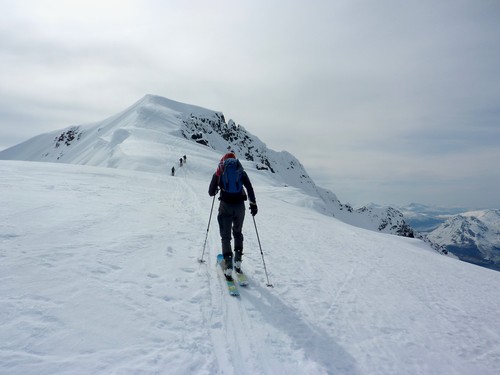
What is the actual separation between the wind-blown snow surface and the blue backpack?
2020mm

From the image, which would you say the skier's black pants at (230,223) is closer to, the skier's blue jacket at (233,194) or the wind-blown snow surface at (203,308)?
the skier's blue jacket at (233,194)

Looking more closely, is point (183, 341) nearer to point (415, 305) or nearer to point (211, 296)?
point (211, 296)

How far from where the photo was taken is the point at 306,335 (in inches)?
198

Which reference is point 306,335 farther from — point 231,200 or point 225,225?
point 231,200

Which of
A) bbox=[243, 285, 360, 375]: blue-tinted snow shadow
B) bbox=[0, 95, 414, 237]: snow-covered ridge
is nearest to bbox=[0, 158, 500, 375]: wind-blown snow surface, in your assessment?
bbox=[243, 285, 360, 375]: blue-tinted snow shadow

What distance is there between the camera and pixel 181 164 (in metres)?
40.1

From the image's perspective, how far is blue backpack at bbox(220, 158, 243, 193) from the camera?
6.90 metres

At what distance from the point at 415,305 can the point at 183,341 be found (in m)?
5.37

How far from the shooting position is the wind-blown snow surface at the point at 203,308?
155 inches

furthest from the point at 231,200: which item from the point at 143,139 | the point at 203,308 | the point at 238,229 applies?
the point at 143,139

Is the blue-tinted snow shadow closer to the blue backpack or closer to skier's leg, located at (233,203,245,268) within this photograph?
skier's leg, located at (233,203,245,268)

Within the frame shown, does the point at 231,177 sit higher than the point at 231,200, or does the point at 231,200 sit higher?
the point at 231,177

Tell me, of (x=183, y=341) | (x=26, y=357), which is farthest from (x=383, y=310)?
(x=26, y=357)

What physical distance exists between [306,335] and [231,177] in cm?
357
